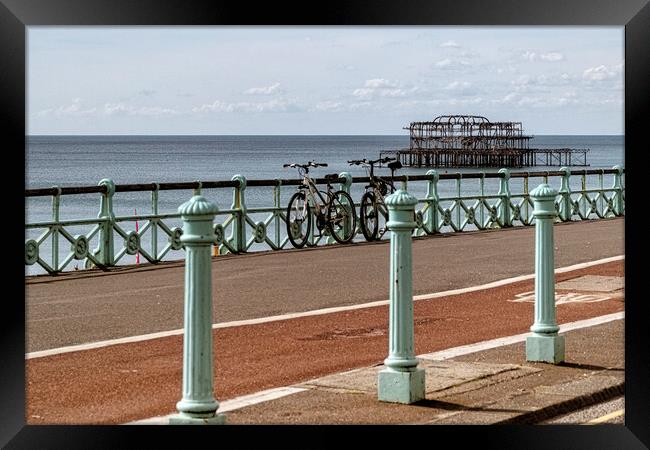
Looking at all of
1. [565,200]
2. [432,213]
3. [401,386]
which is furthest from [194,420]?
[565,200]

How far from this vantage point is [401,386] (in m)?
8.33

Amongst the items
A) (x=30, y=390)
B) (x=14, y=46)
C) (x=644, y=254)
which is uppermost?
(x=14, y=46)

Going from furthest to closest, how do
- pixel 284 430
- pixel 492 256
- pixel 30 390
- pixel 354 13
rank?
pixel 492 256, pixel 30 390, pixel 284 430, pixel 354 13

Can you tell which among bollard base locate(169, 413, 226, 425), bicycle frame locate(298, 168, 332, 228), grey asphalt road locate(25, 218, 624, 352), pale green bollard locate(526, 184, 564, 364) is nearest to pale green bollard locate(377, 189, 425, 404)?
bollard base locate(169, 413, 226, 425)

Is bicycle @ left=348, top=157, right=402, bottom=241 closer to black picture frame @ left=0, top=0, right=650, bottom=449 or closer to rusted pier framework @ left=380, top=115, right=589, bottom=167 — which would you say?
black picture frame @ left=0, top=0, right=650, bottom=449

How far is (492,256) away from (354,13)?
45.5 feet

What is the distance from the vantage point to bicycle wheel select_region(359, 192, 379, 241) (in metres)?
22.9

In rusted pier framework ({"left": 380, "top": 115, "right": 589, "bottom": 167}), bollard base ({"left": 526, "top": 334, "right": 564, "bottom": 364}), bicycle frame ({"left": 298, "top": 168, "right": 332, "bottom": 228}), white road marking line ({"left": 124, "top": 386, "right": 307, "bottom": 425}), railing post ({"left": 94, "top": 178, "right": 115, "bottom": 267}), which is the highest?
rusted pier framework ({"left": 380, "top": 115, "right": 589, "bottom": 167})

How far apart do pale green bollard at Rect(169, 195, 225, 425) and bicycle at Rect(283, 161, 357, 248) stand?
48.6 ft

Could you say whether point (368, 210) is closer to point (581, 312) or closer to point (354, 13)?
point (581, 312)

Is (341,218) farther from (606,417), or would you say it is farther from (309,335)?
(606,417)

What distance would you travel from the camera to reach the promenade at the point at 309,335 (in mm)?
8492

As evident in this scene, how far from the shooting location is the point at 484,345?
11000mm

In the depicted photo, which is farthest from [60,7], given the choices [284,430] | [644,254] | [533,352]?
[533,352]
